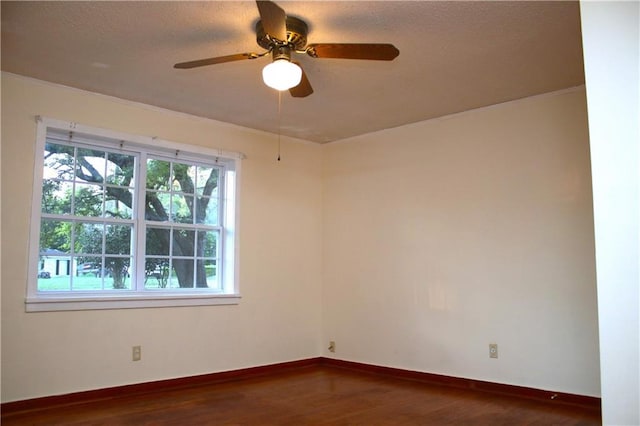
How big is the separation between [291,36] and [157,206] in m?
2.30

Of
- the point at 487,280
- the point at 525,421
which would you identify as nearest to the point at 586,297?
the point at 487,280

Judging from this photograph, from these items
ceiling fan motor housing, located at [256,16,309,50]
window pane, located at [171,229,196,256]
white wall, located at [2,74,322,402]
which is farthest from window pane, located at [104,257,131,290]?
ceiling fan motor housing, located at [256,16,309,50]

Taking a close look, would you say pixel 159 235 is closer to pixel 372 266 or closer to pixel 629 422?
pixel 372 266

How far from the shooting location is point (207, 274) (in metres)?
4.92

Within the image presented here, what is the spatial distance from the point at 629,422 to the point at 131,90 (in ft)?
12.8

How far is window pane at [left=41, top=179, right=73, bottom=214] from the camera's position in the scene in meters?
3.97

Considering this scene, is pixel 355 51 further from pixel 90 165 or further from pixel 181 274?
pixel 181 274

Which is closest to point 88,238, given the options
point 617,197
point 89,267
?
point 89,267

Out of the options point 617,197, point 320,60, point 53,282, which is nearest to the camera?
point 617,197

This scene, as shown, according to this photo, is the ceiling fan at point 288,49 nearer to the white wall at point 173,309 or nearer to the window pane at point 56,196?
the white wall at point 173,309

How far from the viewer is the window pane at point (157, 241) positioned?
4.52 meters

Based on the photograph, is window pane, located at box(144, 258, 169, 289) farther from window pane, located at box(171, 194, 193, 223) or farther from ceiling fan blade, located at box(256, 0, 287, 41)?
ceiling fan blade, located at box(256, 0, 287, 41)

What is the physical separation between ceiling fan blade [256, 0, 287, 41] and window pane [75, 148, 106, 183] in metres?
2.33

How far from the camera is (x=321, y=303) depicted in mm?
5711
